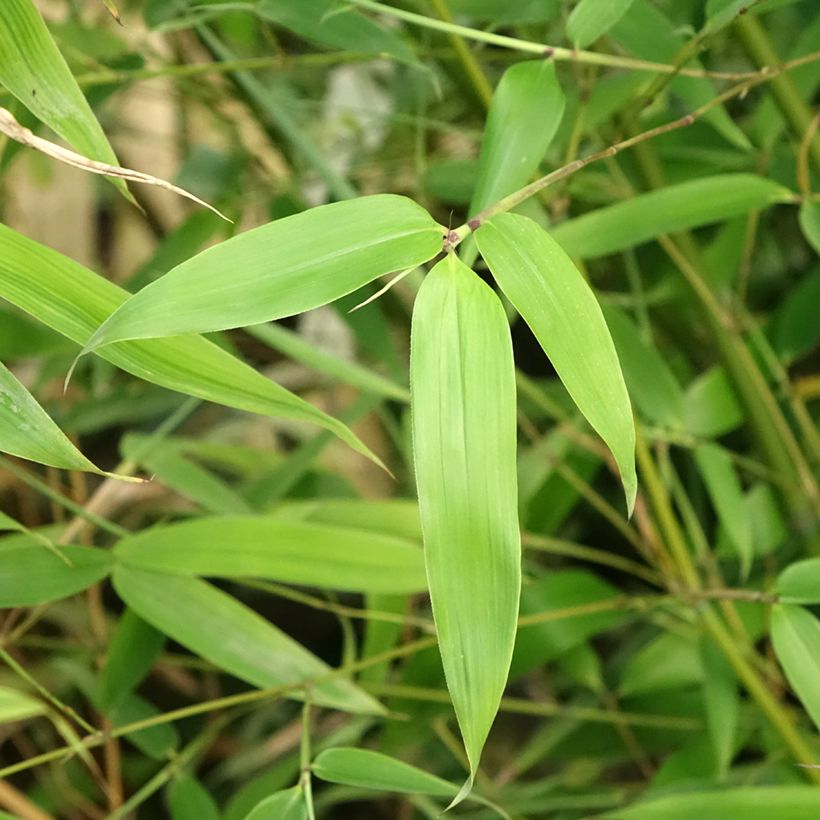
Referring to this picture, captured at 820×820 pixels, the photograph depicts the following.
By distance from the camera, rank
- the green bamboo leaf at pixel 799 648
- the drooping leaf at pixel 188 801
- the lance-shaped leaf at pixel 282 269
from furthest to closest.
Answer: the drooping leaf at pixel 188 801 < the green bamboo leaf at pixel 799 648 < the lance-shaped leaf at pixel 282 269

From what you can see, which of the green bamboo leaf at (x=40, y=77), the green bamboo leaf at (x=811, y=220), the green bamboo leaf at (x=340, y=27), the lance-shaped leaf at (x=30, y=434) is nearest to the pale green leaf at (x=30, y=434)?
the lance-shaped leaf at (x=30, y=434)

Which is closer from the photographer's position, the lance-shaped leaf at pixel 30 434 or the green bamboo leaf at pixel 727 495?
the lance-shaped leaf at pixel 30 434

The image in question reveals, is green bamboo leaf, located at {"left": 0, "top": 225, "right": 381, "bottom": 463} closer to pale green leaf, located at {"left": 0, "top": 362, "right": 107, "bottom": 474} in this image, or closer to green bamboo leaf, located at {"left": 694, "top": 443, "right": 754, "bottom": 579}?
pale green leaf, located at {"left": 0, "top": 362, "right": 107, "bottom": 474}

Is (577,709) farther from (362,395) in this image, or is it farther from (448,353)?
(448,353)

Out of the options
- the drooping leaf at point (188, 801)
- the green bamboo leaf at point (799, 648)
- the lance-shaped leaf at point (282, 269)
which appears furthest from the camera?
the drooping leaf at point (188, 801)

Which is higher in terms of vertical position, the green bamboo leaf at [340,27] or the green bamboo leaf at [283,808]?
the green bamboo leaf at [340,27]

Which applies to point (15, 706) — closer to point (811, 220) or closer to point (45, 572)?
point (45, 572)

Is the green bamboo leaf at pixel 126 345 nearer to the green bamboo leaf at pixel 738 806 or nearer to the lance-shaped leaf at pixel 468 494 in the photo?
the lance-shaped leaf at pixel 468 494

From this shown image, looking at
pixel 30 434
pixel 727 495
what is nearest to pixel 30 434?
pixel 30 434
